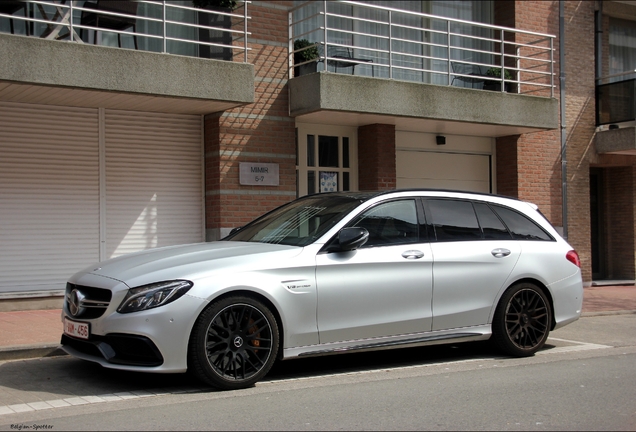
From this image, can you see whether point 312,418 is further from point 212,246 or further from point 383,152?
point 383,152

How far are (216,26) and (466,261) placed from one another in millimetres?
6977

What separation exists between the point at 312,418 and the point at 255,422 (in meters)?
0.43

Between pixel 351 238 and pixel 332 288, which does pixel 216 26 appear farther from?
pixel 332 288

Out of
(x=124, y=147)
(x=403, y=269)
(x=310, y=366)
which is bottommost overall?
(x=310, y=366)

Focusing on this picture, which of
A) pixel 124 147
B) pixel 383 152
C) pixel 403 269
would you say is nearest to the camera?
pixel 403 269

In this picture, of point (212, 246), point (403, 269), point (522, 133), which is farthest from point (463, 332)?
point (522, 133)

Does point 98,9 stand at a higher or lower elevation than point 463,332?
higher

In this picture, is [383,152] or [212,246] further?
[383,152]

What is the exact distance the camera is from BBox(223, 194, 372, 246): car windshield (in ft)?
24.0

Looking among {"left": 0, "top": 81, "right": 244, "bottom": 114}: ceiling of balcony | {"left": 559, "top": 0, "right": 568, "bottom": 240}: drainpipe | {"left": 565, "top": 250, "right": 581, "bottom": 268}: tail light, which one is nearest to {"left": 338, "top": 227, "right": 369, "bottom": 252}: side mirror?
{"left": 565, "top": 250, "right": 581, "bottom": 268}: tail light

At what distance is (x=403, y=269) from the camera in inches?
290

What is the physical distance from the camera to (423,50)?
16125 millimetres

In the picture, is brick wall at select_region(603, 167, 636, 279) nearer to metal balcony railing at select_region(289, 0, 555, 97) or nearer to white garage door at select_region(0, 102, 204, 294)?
metal balcony railing at select_region(289, 0, 555, 97)

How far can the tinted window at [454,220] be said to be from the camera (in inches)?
309
